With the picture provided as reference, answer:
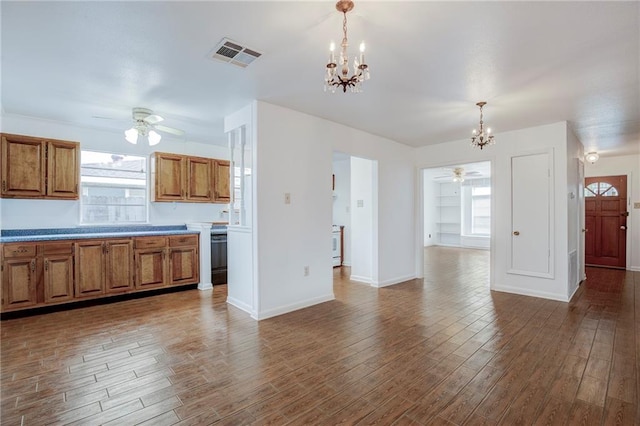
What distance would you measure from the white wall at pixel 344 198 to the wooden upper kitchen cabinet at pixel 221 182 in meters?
2.67

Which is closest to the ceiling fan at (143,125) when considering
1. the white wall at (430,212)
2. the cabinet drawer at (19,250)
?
the cabinet drawer at (19,250)

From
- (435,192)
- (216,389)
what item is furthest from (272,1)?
(435,192)

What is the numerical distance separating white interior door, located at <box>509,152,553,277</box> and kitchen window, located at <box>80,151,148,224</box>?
20.2 ft

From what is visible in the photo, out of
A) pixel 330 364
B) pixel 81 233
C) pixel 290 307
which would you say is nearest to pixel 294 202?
pixel 290 307

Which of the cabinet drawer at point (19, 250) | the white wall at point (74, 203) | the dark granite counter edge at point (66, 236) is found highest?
the white wall at point (74, 203)

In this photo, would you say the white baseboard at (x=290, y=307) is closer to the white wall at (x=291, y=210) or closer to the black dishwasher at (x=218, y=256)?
the white wall at (x=291, y=210)

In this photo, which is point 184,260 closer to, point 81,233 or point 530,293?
point 81,233

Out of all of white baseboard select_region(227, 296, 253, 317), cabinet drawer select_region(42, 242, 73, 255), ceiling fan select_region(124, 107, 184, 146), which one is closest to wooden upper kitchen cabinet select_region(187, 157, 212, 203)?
ceiling fan select_region(124, 107, 184, 146)

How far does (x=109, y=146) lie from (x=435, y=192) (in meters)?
10.9

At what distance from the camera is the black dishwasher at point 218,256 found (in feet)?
17.5

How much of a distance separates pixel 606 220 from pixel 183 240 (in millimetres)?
9021

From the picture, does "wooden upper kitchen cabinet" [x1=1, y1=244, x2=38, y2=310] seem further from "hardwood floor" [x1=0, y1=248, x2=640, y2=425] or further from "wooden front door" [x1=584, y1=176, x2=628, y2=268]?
"wooden front door" [x1=584, y1=176, x2=628, y2=268]

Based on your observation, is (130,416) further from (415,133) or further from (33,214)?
(415,133)

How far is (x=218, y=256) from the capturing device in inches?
213
